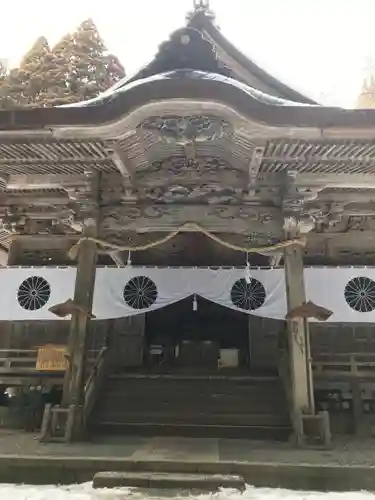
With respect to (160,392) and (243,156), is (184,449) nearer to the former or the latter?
(160,392)

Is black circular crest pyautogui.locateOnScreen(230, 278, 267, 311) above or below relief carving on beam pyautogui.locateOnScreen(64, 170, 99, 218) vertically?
below

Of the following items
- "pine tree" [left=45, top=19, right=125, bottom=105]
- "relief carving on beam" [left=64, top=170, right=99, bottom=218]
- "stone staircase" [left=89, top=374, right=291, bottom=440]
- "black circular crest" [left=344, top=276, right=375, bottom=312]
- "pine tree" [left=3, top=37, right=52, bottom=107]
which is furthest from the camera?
"pine tree" [left=45, top=19, right=125, bottom=105]

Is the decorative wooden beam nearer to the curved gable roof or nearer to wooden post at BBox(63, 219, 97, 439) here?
the curved gable roof

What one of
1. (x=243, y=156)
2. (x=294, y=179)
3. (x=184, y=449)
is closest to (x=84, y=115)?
(x=243, y=156)

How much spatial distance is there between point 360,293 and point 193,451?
5683 millimetres

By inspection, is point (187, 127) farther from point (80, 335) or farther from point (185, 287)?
point (185, 287)

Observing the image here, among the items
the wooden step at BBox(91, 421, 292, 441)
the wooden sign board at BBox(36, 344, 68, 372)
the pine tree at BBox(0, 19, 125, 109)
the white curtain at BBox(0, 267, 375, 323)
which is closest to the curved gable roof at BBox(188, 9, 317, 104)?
the white curtain at BBox(0, 267, 375, 323)

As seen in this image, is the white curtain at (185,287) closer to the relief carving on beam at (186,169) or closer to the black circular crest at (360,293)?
the black circular crest at (360,293)

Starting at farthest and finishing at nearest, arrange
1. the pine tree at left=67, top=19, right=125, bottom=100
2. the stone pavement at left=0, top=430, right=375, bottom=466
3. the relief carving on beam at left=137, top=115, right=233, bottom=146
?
the pine tree at left=67, top=19, right=125, bottom=100 < the relief carving on beam at left=137, top=115, right=233, bottom=146 < the stone pavement at left=0, top=430, right=375, bottom=466

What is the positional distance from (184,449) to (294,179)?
436cm

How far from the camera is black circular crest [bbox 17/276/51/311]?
408 inches

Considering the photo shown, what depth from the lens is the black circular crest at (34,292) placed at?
10375mm

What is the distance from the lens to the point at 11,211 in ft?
30.2

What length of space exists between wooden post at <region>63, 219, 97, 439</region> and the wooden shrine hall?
0.07 ft
